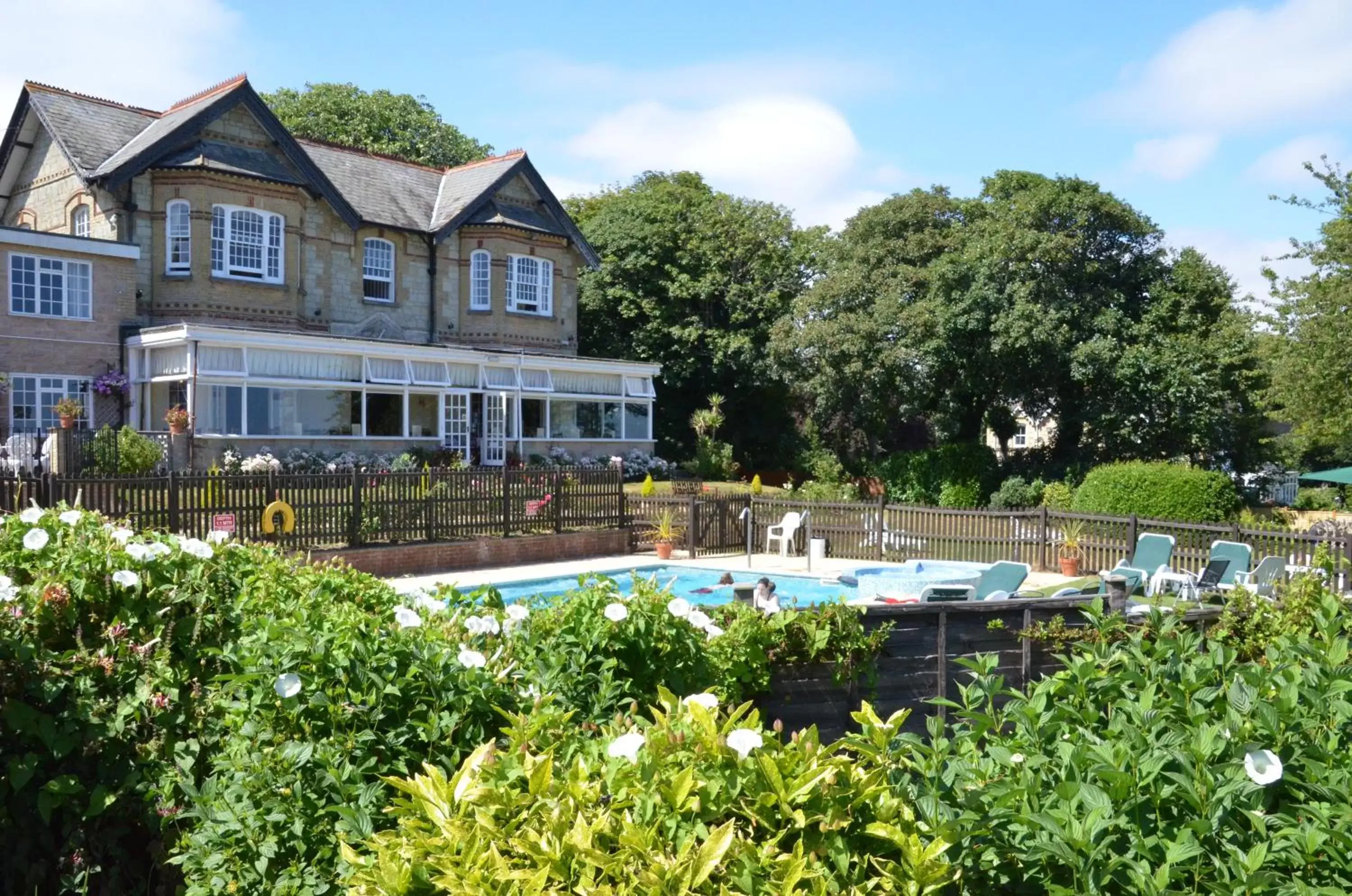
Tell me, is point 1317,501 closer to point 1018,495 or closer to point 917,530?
point 1018,495

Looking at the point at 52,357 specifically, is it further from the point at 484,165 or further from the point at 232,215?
the point at 484,165

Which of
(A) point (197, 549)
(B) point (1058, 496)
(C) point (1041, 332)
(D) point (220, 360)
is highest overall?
(C) point (1041, 332)

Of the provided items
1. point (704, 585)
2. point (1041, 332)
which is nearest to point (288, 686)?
point (704, 585)

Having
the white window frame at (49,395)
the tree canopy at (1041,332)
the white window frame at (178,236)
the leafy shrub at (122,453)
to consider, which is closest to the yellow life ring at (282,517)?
the leafy shrub at (122,453)

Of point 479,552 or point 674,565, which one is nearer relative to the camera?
point 479,552

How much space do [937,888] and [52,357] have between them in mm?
27815

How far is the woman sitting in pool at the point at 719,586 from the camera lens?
1552cm

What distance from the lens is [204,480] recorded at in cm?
1711

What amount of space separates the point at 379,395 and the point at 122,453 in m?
9.31

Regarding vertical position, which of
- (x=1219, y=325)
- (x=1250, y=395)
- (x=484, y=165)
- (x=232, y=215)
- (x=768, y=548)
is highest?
(x=484, y=165)

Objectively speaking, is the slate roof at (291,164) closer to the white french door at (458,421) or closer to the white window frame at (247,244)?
the white window frame at (247,244)

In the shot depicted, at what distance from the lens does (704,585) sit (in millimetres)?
20641

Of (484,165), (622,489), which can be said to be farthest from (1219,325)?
(484,165)

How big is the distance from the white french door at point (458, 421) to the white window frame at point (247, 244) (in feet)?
18.8
